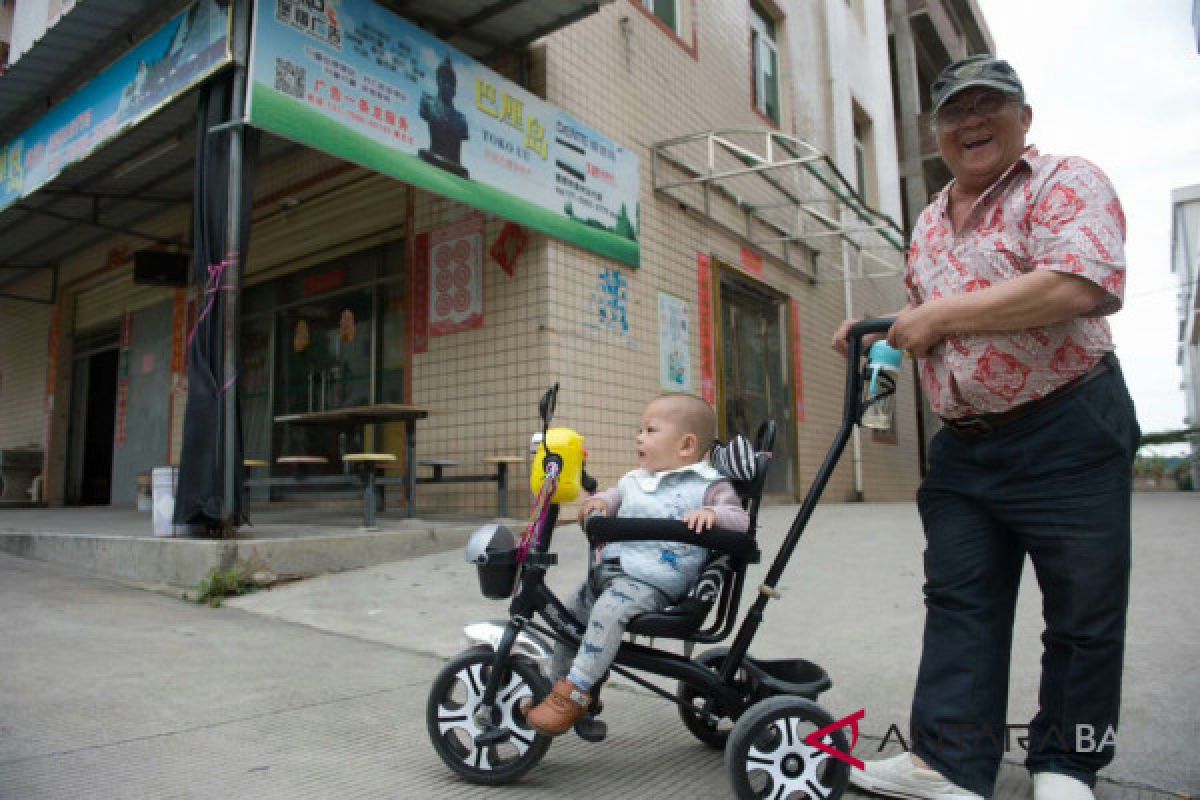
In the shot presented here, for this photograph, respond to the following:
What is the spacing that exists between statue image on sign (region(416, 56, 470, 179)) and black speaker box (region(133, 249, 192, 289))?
6.14 metres

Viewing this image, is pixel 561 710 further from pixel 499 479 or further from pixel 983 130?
pixel 499 479

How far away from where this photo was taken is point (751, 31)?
11.9m

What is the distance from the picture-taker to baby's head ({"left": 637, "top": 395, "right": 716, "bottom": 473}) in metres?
2.36

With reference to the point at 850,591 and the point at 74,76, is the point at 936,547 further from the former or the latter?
the point at 74,76

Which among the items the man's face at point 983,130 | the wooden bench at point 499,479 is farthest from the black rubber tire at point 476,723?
the wooden bench at point 499,479

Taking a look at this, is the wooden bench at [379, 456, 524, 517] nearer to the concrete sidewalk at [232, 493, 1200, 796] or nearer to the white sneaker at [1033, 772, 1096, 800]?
the concrete sidewalk at [232, 493, 1200, 796]

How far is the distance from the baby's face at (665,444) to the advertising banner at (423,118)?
390 centimetres

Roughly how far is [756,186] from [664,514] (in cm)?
936

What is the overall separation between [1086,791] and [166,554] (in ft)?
16.8

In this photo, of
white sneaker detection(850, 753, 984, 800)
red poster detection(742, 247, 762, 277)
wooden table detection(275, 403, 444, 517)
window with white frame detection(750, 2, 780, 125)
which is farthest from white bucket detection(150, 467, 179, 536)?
window with white frame detection(750, 2, 780, 125)

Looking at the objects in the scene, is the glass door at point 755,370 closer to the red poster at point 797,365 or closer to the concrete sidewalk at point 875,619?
the red poster at point 797,365

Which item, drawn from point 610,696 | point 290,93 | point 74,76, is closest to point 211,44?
point 290,93

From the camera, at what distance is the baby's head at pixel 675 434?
2357 millimetres

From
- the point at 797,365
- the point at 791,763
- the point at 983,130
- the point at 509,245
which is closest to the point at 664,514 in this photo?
the point at 791,763
